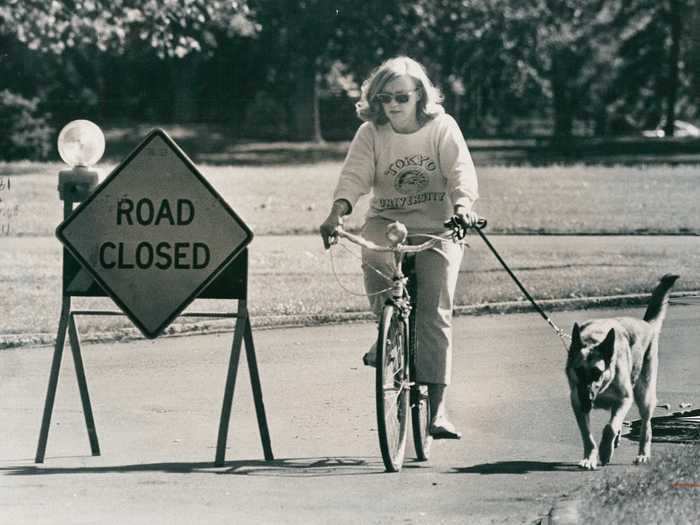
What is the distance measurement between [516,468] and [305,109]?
44.5m

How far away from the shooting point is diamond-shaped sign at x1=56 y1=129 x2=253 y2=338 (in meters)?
7.54

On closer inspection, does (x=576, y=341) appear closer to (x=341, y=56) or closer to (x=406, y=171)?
(x=406, y=171)

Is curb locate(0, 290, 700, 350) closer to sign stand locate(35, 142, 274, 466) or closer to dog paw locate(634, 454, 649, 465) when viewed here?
sign stand locate(35, 142, 274, 466)

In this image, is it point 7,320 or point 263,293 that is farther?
point 263,293

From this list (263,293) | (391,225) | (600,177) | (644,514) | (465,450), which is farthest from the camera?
(600,177)

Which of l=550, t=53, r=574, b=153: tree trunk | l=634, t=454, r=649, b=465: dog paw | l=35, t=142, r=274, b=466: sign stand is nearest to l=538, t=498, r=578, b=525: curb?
l=634, t=454, r=649, b=465: dog paw

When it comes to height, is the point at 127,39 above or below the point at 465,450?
above

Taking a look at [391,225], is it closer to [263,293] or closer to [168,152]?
[168,152]

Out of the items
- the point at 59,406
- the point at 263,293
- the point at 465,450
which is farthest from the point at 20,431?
the point at 263,293

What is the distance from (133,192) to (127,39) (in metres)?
24.2

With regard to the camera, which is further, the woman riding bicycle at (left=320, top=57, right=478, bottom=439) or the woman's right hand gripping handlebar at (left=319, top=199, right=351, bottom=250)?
the woman riding bicycle at (left=320, top=57, right=478, bottom=439)

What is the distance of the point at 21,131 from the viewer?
1422 inches

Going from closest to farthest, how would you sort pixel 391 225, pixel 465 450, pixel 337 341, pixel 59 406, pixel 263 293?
pixel 391 225, pixel 465 450, pixel 59 406, pixel 337 341, pixel 263 293

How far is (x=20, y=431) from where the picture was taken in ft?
26.8
